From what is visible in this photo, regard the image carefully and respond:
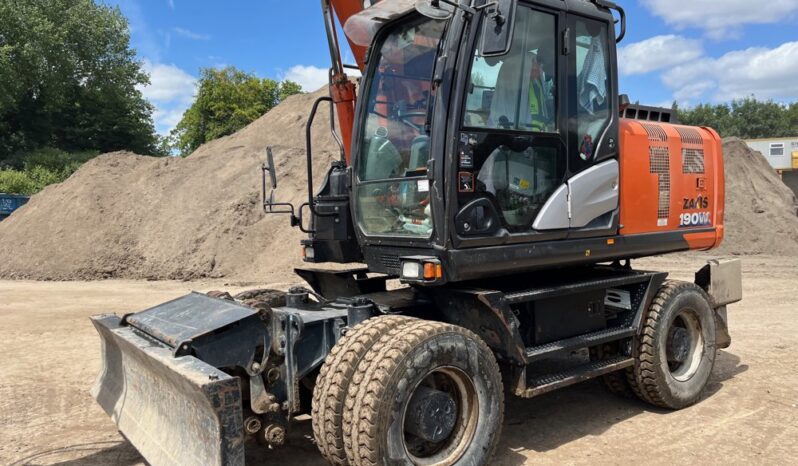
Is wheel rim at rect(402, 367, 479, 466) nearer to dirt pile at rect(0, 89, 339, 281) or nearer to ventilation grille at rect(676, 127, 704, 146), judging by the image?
ventilation grille at rect(676, 127, 704, 146)

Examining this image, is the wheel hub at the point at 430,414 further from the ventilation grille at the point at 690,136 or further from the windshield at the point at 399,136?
the ventilation grille at the point at 690,136

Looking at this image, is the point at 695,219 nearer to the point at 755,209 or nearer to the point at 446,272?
the point at 446,272

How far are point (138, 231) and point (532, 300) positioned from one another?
14473 millimetres

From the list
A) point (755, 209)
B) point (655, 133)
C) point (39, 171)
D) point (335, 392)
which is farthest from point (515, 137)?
point (39, 171)

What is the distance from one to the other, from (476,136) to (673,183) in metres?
2.21

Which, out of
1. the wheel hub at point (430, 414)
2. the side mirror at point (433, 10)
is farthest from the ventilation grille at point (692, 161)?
the wheel hub at point (430, 414)

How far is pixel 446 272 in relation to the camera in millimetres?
3795

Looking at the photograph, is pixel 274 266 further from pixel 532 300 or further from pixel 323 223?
pixel 532 300

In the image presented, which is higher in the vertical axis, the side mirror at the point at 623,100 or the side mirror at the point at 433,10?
the side mirror at the point at 433,10

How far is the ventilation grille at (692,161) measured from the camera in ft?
17.6

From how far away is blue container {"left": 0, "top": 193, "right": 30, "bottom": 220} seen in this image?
62.3ft

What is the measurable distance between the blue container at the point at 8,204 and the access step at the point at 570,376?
19290 mm

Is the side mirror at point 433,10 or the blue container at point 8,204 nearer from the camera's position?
the side mirror at point 433,10

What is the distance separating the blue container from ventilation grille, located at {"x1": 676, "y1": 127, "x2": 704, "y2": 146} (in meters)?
19.5
